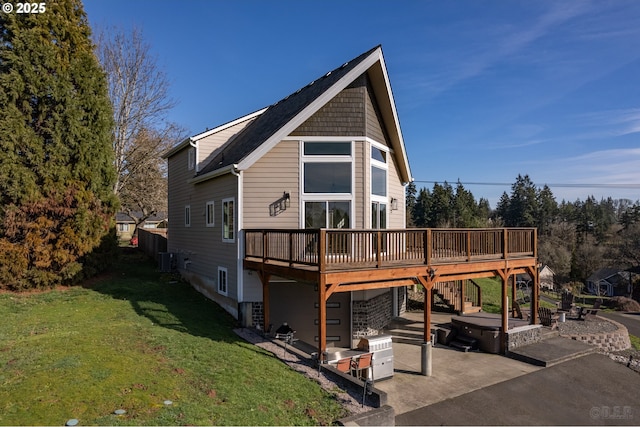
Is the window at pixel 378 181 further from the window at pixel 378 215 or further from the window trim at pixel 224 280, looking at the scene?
the window trim at pixel 224 280

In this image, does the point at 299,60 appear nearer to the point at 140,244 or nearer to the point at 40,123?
the point at 40,123

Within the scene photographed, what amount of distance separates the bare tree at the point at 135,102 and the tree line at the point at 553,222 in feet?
144

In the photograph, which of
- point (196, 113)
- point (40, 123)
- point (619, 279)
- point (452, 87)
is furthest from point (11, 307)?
point (619, 279)

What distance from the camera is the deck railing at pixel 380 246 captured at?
8625 mm

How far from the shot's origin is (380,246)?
28.8 feet

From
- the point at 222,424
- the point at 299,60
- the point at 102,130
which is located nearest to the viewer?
the point at 222,424

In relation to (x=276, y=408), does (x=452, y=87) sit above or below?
above

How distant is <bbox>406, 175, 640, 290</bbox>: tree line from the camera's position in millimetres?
52344

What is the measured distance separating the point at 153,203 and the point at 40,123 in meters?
17.1

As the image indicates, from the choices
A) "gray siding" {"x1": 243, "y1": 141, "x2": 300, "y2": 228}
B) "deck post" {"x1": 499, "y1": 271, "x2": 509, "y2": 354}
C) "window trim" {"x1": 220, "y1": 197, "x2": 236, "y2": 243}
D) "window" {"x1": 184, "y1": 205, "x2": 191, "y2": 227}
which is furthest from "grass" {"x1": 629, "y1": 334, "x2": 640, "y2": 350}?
"window" {"x1": 184, "y1": 205, "x2": 191, "y2": 227}

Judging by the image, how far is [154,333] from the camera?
29.5 ft

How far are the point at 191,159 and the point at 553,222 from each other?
2974 inches

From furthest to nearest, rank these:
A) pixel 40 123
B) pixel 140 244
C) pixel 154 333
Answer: pixel 140 244
pixel 40 123
pixel 154 333

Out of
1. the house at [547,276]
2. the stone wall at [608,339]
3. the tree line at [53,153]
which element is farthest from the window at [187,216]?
the house at [547,276]
